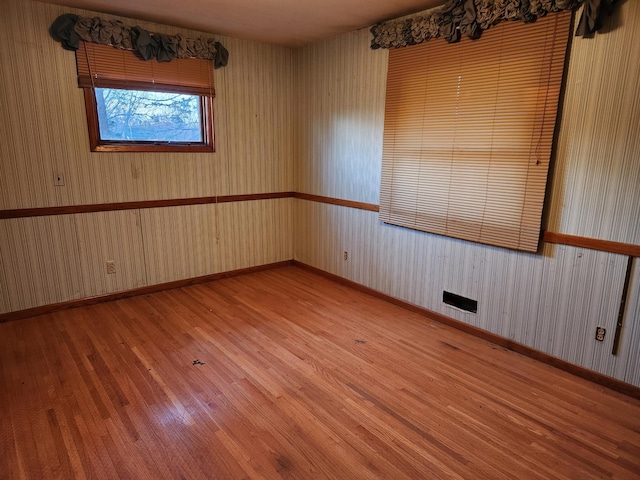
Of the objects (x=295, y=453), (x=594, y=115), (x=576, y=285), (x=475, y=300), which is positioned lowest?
(x=295, y=453)

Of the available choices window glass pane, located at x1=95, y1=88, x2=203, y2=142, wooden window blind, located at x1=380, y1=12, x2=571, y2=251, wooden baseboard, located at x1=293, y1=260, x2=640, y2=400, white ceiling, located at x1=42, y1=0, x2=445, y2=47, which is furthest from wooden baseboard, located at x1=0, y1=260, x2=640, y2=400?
white ceiling, located at x1=42, y1=0, x2=445, y2=47

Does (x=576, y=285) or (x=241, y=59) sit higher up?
(x=241, y=59)

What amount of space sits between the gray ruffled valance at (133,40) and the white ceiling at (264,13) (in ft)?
0.38

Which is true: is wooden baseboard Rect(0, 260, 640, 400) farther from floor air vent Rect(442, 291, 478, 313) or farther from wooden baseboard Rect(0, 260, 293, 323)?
floor air vent Rect(442, 291, 478, 313)

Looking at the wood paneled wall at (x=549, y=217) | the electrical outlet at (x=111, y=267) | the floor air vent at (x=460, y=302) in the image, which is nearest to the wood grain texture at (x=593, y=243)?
the wood paneled wall at (x=549, y=217)

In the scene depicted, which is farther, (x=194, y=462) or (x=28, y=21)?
(x=28, y=21)

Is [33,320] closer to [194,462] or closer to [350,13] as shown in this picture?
[194,462]

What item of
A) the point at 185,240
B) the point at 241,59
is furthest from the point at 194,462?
the point at 241,59

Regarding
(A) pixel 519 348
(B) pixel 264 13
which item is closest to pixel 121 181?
(B) pixel 264 13

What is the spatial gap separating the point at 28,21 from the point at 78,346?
2458 millimetres

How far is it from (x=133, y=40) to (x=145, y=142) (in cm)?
85

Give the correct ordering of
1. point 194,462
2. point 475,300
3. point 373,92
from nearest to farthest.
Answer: point 194,462
point 475,300
point 373,92

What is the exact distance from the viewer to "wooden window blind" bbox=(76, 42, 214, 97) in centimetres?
333

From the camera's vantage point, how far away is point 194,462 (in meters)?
1.88
